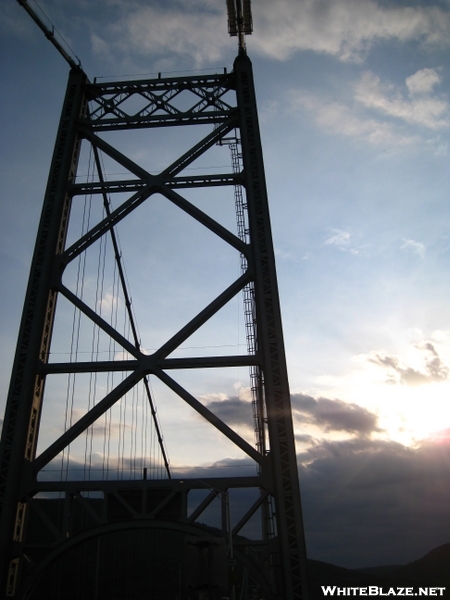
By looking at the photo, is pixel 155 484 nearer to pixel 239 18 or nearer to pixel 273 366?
pixel 273 366

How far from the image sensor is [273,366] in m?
15.7

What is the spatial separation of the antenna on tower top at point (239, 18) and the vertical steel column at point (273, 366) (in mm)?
4255

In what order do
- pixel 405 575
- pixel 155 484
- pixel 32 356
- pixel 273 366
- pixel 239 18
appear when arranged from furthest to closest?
pixel 405 575 → pixel 239 18 → pixel 32 356 → pixel 273 366 → pixel 155 484

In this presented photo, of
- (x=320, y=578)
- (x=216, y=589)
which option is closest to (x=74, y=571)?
(x=320, y=578)

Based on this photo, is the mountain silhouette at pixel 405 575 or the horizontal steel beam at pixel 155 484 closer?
the horizontal steel beam at pixel 155 484

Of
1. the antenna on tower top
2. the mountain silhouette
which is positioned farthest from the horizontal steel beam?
the mountain silhouette

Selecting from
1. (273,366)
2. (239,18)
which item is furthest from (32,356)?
(239,18)

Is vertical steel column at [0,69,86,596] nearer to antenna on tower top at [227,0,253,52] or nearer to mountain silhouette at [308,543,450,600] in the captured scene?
antenna on tower top at [227,0,253,52]

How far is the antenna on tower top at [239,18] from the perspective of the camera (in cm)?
2278

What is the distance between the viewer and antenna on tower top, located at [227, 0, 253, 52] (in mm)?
22781

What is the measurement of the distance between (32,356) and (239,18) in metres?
15.9

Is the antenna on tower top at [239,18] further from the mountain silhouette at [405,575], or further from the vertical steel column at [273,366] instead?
the mountain silhouette at [405,575]

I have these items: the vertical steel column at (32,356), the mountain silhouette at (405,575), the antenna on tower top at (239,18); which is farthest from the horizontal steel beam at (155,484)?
the mountain silhouette at (405,575)

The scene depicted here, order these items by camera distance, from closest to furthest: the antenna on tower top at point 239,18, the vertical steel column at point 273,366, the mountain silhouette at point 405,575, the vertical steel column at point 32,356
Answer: the vertical steel column at point 273,366 < the vertical steel column at point 32,356 < the antenna on tower top at point 239,18 < the mountain silhouette at point 405,575
